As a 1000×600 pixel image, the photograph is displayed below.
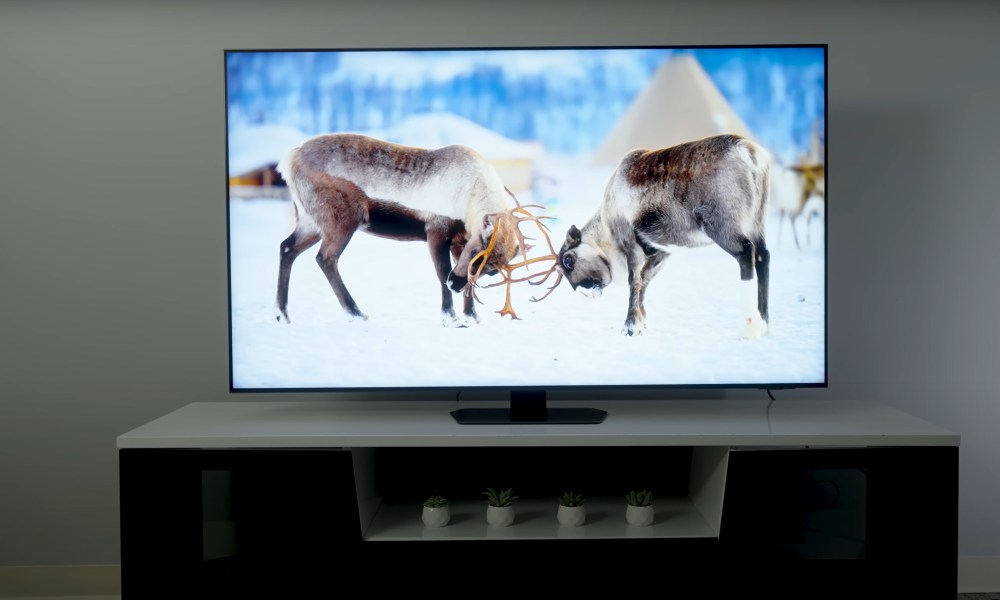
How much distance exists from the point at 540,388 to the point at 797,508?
0.75 metres

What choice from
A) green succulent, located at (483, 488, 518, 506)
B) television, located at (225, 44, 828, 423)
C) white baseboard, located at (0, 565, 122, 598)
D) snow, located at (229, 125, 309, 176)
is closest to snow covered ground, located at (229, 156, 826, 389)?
television, located at (225, 44, 828, 423)

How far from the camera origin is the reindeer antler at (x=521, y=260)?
2334 millimetres

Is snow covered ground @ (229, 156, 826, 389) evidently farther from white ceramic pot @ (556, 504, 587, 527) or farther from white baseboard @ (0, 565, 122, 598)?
white baseboard @ (0, 565, 122, 598)

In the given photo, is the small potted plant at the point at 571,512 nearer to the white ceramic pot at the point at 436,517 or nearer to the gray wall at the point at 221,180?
the white ceramic pot at the point at 436,517

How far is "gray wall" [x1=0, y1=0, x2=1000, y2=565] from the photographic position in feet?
8.68

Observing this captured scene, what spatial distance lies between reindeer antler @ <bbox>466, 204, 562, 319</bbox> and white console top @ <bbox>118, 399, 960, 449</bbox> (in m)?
0.38

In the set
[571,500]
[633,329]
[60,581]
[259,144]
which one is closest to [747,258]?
[633,329]

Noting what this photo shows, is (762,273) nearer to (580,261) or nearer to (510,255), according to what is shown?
(580,261)

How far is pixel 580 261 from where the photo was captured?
233 cm

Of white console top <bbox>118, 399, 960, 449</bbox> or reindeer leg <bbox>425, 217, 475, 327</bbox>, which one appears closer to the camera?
white console top <bbox>118, 399, 960, 449</bbox>

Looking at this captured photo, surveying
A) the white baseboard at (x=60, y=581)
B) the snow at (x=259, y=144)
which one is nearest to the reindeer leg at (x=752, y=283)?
the snow at (x=259, y=144)

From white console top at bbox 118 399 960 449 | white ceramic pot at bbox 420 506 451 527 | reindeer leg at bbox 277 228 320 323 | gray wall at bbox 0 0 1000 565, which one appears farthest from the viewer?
gray wall at bbox 0 0 1000 565

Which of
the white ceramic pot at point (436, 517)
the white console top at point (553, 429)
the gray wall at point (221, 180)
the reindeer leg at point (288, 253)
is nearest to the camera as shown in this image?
the white console top at point (553, 429)

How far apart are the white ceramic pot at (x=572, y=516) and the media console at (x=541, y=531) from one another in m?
0.03
